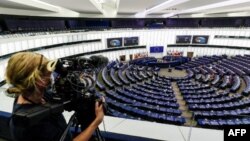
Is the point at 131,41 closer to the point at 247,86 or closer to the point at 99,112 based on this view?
the point at 247,86

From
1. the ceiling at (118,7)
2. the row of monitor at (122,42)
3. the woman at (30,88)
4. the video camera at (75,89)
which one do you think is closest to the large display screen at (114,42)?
the row of monitor at (122,42)

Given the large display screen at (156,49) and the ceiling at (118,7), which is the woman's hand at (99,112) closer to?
the ceiling at (118,7)

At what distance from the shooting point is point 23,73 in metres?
1.40

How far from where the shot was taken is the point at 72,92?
1.87 m

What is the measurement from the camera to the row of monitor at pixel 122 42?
26562 millimetres

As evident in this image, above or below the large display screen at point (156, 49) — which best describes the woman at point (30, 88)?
above

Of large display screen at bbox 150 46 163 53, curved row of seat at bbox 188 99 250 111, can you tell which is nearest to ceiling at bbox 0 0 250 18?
large display screen at bbox 150 46 163 53

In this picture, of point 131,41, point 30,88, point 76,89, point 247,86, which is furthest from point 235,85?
point 30,88

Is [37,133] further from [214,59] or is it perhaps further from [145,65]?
[214,59]

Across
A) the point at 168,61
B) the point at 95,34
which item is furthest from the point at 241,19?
the point at 95,34

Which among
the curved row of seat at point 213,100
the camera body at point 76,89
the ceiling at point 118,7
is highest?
the ceiling at point 118,7

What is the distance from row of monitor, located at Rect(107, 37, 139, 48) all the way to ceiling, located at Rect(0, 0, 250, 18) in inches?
143

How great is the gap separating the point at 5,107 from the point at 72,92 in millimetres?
2053

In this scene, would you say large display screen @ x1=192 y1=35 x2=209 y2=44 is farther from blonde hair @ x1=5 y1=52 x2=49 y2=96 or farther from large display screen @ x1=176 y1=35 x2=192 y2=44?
blonde hair @ x1=5 y1=52 x2=49 y2=96
